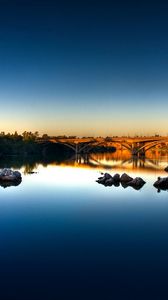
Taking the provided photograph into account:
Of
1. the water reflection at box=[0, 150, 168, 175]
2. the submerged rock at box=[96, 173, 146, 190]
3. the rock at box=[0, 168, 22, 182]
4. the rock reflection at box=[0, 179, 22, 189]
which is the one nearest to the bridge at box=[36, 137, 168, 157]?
the water reflection at box=[0, 150, 168, 175]

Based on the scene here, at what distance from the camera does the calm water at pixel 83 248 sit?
892cm

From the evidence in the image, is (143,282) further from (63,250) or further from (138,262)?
(63,250)

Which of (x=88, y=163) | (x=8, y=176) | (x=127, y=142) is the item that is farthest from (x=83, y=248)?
(x=127, y=142)

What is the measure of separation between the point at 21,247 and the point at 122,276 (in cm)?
439

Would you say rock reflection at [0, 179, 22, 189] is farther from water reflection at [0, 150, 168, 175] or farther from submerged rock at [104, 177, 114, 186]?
water reflection at [0, 150, 168, 175]

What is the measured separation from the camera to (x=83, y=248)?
482 inches

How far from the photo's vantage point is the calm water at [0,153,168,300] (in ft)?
29.3

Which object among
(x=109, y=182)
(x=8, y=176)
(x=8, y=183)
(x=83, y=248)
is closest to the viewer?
(x=83, y=248)

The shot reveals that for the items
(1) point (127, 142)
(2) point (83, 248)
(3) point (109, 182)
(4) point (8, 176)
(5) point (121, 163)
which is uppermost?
(1) point (127, 142)

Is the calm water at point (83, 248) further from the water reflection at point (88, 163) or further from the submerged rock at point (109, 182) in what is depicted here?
the water reflection at point (88, 163)

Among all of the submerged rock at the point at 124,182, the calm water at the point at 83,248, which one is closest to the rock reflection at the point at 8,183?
the calm water at the point at 83,248

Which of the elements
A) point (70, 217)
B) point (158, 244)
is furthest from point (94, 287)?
point (70, 217)

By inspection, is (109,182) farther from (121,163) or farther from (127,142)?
(127,142)

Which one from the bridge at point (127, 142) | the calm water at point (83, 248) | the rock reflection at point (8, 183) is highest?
the bridge at point (127, 142)
